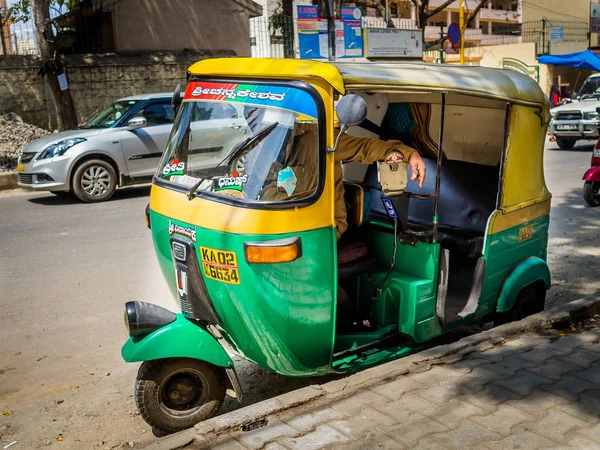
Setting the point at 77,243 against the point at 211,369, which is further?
the point at 77,243

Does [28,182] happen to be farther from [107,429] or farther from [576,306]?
[576,306]

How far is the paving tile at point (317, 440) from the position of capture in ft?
10.6

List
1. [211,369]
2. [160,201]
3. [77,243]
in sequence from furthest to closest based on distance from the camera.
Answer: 1. [77,243]
2. [160,201]
3. [211,369]

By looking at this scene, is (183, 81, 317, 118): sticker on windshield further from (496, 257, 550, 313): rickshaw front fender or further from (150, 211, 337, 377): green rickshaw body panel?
(496, 257, 550, 313): rickshaw front fender

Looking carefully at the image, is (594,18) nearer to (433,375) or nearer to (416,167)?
(416,167)

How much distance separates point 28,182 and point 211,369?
8311mm

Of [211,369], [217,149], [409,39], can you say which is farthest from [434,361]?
[409,39]

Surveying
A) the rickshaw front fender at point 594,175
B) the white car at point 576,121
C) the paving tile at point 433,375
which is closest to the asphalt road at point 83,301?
the rickshaw front fender at point 594,175

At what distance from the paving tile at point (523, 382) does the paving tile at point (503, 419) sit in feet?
0.79

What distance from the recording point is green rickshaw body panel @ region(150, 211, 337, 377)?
3547mm

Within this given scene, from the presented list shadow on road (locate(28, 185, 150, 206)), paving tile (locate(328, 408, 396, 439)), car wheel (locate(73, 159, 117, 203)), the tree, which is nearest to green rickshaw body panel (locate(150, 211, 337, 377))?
paving tile (locate(328, 408, 396, 439))

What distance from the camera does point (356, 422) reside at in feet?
11.3

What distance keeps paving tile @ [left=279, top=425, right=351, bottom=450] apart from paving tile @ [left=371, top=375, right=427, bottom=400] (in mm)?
497

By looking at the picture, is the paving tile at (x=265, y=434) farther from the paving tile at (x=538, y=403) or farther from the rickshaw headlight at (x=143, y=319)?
the paving tile at (x=538, y=403)
